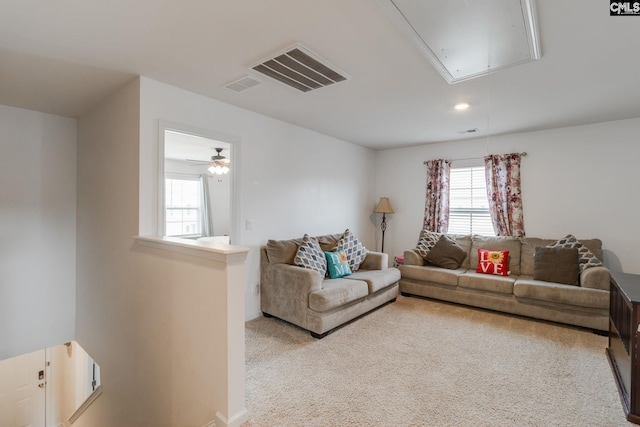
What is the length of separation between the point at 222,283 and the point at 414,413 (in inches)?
56.9

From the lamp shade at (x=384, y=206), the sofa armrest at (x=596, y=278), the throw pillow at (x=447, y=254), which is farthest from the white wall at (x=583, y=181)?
the lamp shade at (x=384, y=206)

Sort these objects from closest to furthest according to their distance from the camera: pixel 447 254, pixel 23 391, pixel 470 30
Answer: pixel 470 30
pixel 447 254
pixel 23 391

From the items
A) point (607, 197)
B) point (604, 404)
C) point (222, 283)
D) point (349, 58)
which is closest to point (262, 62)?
point (349, 58)

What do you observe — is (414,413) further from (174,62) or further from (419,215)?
(419,215)

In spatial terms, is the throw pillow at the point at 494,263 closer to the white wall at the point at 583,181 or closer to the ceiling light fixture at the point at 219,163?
the white wall at the point at 583,181

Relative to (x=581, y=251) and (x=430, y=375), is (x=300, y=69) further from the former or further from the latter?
(x=581, y=251)

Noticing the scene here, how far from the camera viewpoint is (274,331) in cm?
313

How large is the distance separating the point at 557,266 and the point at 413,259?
5.49ft

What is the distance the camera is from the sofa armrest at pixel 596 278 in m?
3.05

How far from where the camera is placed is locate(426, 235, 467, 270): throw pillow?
4223 millimetres

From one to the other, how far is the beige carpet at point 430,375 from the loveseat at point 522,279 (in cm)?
22

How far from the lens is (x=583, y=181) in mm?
3955

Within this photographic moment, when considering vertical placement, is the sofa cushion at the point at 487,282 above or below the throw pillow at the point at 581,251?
below

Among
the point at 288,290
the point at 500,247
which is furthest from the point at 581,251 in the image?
the point at 288,290
